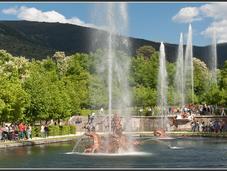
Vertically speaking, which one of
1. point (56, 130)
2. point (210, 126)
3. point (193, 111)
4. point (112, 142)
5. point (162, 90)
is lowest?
point (112, 142)

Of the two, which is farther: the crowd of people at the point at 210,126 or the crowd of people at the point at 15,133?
the crowd of people at the point at 210,126

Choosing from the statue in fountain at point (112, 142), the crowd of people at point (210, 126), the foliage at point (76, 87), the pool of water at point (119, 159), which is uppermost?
the foliage at point (76, 87)

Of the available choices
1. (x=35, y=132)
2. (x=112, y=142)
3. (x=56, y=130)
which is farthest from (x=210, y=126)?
(x=112, y=142)

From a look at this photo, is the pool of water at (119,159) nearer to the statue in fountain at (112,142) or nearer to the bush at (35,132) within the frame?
the statue in fountain at (112,142)

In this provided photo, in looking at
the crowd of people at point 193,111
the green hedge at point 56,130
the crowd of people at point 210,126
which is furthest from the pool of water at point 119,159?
the crowd of people at point 193,111

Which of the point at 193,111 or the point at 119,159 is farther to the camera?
the point at 193,111

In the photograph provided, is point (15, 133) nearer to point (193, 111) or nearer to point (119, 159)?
point (119, 159)

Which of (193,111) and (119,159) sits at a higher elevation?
(193,111)

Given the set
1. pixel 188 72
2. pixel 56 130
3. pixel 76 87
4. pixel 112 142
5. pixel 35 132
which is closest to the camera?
pixel 112 142

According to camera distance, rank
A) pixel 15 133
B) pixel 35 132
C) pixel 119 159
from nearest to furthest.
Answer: pixel 119 159 < pixel 15 133 < pixel 35 132

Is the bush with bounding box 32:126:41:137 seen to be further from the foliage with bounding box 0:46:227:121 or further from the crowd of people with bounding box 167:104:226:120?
the crowd of people with bounding box 167:104:226:120

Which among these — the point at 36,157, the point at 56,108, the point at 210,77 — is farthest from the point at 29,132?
the point at 210,77

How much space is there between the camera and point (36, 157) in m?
32.1

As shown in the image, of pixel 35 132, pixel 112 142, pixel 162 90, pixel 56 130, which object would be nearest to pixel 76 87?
pixel 162 90
